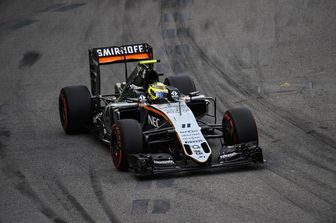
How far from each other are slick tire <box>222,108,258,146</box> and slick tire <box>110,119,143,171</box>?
1848mm

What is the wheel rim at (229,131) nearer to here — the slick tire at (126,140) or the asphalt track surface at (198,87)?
the asphalt track surface at (198,87)

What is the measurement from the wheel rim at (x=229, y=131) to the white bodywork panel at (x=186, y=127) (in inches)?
28.3

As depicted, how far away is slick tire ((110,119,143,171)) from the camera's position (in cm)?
1574

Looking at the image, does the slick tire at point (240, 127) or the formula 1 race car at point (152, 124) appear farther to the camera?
the slick tire at point (240, 127)

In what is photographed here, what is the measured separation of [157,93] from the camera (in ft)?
57.2

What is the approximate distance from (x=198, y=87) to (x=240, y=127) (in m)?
7.01

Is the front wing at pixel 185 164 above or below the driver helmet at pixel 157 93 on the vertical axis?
below

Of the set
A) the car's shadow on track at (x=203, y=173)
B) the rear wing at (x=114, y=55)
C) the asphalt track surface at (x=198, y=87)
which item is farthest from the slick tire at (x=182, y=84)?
the car's shadow on track at (x=203, y=173)

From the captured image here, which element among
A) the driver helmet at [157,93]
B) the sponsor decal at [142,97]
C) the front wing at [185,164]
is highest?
the driver helmet at [157,93]

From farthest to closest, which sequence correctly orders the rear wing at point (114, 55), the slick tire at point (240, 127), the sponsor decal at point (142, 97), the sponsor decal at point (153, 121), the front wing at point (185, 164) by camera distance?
the rear wing at point (114, 55) < the sponsor decal at point (142, 97) < the sponsor decal at point (153, 121) < the slick tire at point (240, 127) < the front wing at point (185, 164)

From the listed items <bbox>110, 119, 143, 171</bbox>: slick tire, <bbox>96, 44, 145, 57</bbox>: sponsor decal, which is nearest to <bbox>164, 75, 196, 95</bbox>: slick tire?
<bbox>96, 44, 145, 57</bbox>: sponsor decal

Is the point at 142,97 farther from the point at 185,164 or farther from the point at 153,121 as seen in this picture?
the point at 185,164

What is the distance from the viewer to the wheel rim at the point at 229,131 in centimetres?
1648

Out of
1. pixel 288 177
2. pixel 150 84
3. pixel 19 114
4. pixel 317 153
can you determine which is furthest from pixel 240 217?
pixel 19 114
